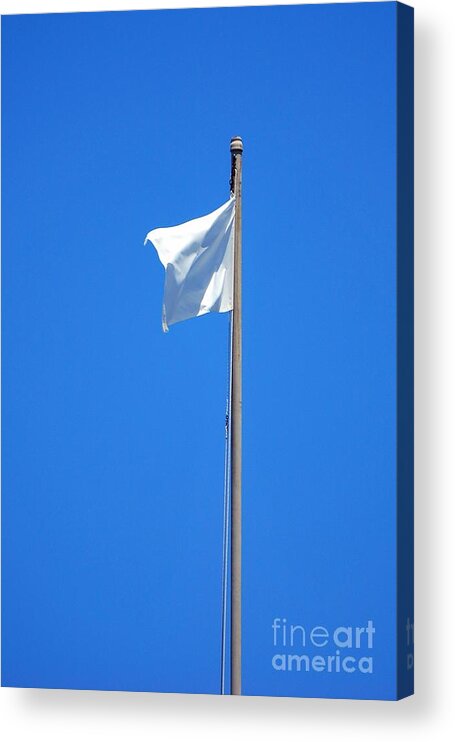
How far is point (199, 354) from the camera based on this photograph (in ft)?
37.8

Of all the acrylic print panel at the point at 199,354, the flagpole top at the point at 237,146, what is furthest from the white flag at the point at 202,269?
the flagpole top at the point at 237,146

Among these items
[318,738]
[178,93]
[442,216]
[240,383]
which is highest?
[178,93]

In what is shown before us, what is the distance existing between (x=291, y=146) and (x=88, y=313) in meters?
1.43

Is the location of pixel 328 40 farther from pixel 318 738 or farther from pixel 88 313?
pixel 318 738

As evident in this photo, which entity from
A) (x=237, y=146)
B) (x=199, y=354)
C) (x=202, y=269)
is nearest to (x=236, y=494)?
(x=199, y=354)

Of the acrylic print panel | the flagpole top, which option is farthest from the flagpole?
the flagpole top

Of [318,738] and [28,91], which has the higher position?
[28,91]

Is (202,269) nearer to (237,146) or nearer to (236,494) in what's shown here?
(237,146)

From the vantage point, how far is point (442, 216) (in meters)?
11.2

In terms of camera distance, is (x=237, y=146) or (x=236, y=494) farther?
(x=237, y=146)

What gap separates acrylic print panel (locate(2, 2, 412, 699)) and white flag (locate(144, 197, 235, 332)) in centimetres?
9

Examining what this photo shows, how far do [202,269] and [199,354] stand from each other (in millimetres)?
459

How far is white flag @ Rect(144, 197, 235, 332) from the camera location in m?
11.5

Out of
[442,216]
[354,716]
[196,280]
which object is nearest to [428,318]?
[442,216]
